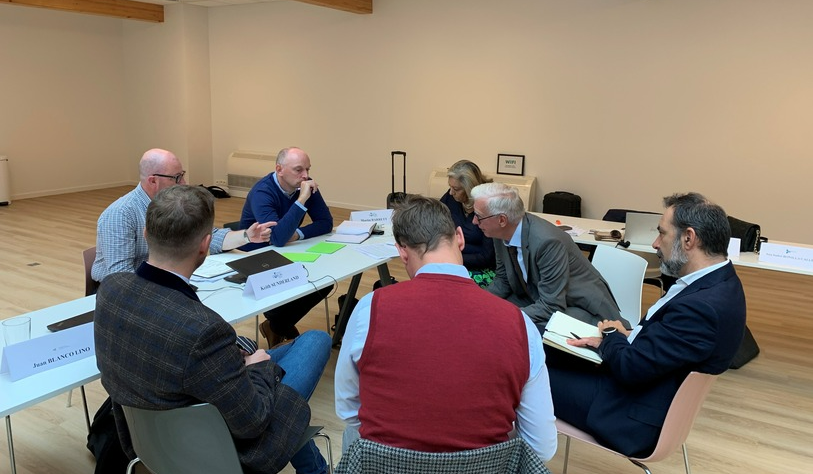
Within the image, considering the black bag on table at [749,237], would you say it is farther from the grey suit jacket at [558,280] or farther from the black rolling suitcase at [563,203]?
the black rolling suitcase at [563,203]

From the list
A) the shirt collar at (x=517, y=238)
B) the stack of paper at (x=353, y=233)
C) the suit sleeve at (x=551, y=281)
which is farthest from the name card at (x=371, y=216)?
the suit sleeve at (x=551, y=281)

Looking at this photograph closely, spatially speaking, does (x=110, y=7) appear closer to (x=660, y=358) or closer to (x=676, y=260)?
(x=676, y=260)

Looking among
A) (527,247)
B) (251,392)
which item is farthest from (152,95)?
(251,392)

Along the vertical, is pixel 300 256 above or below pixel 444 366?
below

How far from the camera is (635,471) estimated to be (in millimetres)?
2666

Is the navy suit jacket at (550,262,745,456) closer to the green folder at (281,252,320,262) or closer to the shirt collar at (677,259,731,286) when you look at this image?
the shirt collar at (677,259,731,286)

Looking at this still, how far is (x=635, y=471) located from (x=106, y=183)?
989 centimetres

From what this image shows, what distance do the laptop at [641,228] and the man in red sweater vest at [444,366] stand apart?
104 inches

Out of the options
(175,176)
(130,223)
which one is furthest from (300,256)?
(130,223)

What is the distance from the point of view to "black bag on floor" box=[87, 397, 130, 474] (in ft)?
7.61

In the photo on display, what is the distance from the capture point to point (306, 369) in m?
2.20

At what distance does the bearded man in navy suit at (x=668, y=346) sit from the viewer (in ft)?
6.10

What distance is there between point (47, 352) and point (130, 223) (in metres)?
0.99

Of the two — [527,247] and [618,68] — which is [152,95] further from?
[527,247]
